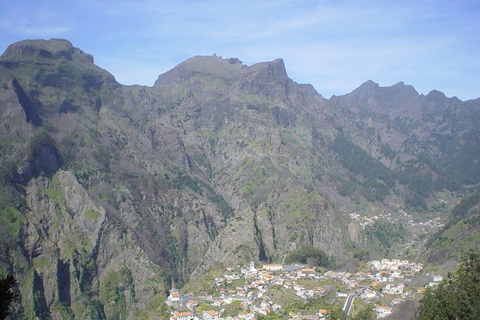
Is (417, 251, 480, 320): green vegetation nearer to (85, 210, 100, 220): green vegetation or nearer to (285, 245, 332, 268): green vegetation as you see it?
(285, 245, 332, 268): green vegetation

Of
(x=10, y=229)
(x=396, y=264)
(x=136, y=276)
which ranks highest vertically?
(x=10, y=229)

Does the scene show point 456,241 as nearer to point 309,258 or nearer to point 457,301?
point 309,258

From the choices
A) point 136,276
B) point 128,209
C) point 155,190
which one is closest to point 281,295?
point 136,276

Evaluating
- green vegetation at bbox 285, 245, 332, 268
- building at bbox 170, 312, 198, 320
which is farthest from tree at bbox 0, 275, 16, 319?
green vegetation at bbox 285, 245, 332, 268

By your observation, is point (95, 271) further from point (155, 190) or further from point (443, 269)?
point (443, 269)

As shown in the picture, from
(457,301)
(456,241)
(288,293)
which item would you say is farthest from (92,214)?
(457,301)
